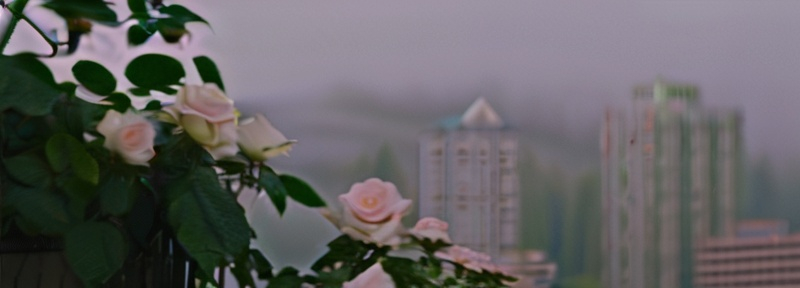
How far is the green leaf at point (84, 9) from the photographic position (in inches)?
29.2

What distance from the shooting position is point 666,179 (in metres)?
1.43

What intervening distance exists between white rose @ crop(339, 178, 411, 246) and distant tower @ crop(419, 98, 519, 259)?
61 cm

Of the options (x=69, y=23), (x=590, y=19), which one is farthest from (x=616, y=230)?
(x=69, y=23)

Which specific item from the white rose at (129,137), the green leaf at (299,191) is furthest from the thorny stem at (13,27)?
the green leaf at (299,191)

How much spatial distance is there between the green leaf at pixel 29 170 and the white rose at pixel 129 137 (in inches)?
1.9

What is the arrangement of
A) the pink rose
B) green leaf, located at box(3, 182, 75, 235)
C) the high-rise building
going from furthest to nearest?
the high-rise building, the pink rose, green leaf, located at box(3, 182, 75, 235)

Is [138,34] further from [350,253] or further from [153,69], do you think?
[350,253]

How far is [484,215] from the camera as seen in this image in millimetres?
1460

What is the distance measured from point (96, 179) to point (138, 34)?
0.74 ft

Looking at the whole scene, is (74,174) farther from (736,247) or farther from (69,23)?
(736,247)

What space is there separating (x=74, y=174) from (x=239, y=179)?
0.51ft

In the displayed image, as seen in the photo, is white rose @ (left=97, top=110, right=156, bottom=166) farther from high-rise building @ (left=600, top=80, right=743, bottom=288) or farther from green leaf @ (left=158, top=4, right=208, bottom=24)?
high-rise building @ (left=600, top=80, right=743, bottom=288)

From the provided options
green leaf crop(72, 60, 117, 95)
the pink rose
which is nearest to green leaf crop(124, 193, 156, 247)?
green leaf crop(72, 60, 117, 95)

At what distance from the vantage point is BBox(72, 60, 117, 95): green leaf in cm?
74
